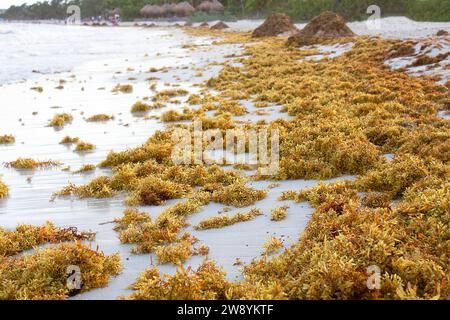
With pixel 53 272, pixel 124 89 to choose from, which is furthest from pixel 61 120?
pixel 53 272

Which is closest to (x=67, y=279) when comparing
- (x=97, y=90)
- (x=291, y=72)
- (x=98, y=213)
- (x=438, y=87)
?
(x=98, y=213)

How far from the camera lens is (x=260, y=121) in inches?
549

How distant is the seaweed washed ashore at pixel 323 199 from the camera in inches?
196

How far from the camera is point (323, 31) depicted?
4112cm

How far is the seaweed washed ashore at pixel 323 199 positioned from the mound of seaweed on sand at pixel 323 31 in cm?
2511

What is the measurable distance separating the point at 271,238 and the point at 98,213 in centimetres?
338

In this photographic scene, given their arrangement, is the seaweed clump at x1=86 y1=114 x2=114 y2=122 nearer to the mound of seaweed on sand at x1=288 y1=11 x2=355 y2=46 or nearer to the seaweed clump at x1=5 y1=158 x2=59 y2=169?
the seaweed clump at x1=5 y1=158 x2=59 y2=169

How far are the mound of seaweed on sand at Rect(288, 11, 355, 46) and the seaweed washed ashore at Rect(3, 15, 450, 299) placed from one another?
2511 centimetres

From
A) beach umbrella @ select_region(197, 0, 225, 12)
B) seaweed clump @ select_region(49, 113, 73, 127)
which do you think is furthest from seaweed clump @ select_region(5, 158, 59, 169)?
beach umbrella @ select_region(197, 0, 225, 12)

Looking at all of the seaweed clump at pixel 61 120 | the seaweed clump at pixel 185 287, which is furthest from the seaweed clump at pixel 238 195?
the seaweed clump at pixel 61 120

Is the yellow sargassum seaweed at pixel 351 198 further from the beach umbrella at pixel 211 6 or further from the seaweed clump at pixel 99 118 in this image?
the beach umbrella at pixel 211 6

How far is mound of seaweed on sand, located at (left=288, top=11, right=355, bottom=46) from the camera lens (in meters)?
40.2

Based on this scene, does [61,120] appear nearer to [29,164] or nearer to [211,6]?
[29,164]
